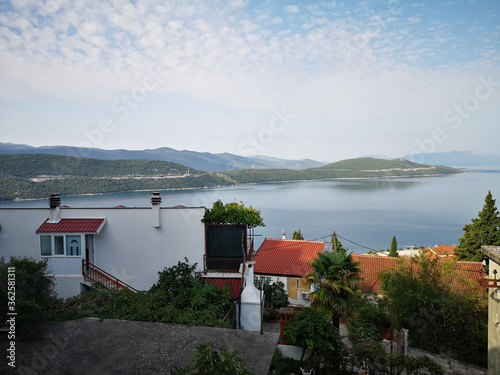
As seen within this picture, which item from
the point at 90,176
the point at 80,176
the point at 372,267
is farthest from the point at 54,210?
the point at 90,176

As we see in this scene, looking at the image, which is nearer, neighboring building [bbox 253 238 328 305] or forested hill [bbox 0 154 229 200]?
neighboring building [bbox 253 238 328 305]

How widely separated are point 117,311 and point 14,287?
230 centimetres

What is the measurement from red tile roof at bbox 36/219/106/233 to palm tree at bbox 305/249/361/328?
6.40 m

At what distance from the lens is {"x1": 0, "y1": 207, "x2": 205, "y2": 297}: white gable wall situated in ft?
33.8

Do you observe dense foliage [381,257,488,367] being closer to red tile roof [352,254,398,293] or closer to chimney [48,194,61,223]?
red tile roof [352,254,398,293]

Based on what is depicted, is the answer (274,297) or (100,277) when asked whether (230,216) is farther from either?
(274,297)

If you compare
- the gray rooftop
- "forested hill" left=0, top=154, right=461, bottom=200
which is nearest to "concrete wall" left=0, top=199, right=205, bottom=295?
the gray rooftop

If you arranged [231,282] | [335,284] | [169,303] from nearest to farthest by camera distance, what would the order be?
1. [169,303]
2. [335,284]
3. [231,282]

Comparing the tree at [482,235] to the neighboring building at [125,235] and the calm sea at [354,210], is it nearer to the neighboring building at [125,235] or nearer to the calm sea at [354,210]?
the calm sea at [354,210]

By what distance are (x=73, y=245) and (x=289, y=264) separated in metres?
13.2

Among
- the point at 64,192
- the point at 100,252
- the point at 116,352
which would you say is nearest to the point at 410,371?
the point at 116,352

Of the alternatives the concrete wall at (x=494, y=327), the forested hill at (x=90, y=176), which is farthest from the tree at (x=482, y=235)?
the forested hill at (x=90, y=176)

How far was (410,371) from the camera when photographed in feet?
20.1

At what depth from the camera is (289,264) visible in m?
20.5
